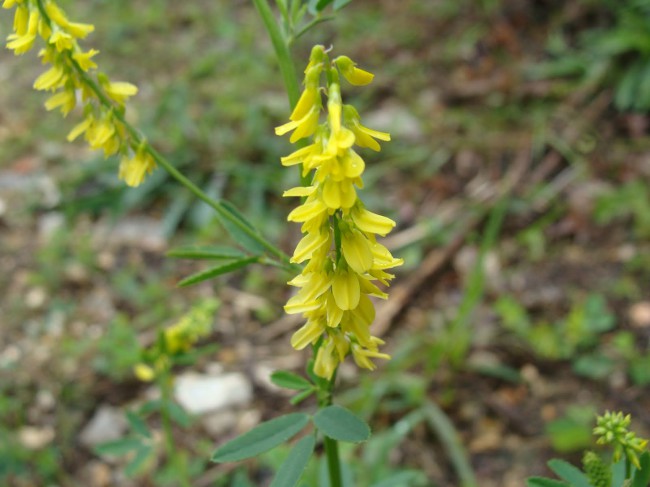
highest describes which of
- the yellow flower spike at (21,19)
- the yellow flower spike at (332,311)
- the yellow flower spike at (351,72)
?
Answer: the yellow flower spike at (21,19)

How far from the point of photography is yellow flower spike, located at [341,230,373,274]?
925 mm

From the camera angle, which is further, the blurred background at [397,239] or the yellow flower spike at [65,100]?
the blurred background at [397,239]

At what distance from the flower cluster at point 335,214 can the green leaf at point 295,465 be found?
0.26m

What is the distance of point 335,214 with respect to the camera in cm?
94

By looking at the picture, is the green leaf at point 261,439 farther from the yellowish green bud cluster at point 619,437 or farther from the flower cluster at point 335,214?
the yellowish green bud cluster at point 619,437

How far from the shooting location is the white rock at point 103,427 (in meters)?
2.48

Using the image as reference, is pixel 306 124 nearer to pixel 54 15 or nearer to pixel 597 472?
pixel 54 15

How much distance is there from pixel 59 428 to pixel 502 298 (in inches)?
69.6

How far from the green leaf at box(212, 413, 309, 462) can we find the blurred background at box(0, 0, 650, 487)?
41 cm

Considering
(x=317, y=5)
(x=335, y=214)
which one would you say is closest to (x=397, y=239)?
(x=317, y=5)

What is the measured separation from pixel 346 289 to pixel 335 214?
0.11m

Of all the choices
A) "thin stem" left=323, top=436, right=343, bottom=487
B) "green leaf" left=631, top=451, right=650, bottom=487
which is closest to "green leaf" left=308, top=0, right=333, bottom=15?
"thin stem" left=323, top=436, right=343, bottom=487

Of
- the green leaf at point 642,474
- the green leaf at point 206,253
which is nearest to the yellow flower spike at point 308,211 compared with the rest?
the green leaf at point 206,253

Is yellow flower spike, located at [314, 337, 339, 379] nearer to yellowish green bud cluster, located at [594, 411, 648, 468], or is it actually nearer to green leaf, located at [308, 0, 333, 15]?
yellowish green bud cluster, located at [594, 411, 648, 468]
